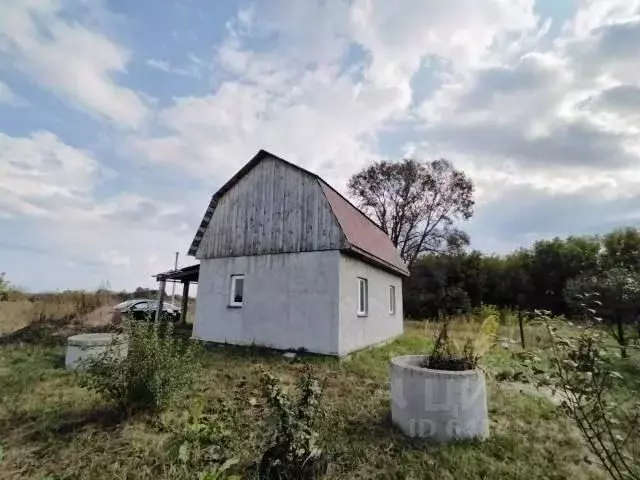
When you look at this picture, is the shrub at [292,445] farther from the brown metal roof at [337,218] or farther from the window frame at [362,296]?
the window frame at [362,296]

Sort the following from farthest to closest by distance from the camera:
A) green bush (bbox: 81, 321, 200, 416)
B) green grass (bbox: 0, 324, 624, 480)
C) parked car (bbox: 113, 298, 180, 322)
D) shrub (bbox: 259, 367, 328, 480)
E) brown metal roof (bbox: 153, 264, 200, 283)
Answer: parked car (bbox: 113, 298, 180, 322)
brown metal roof (bbox: 153, 264, 200, 283)
green bush (bbox: 81, 321, 200, 416)
green grass (bbox: 0, 324, 624, 480)
shrub (bbox: 259, 367, 328, 480)

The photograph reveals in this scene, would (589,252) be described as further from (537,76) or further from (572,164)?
(537,76)

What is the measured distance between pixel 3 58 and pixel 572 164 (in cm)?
1302

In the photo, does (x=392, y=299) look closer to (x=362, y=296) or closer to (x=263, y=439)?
(x=362, y=296)

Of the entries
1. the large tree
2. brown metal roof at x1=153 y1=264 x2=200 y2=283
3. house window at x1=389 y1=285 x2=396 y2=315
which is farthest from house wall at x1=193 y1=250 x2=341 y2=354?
the large tree

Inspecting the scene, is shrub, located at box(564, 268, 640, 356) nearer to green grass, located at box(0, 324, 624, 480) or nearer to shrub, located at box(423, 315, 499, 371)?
green grass, located at box(0, 324, 624, 480)

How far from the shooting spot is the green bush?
479cm

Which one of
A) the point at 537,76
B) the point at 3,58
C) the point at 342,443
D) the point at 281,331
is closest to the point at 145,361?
the point at 342,443

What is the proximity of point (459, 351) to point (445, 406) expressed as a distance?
1.03 m

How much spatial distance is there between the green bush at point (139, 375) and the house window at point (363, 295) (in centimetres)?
678

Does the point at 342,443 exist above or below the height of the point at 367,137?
below

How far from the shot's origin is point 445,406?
4445mm

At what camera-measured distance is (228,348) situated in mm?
10359

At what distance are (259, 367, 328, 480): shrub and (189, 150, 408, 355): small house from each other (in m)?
5.38
